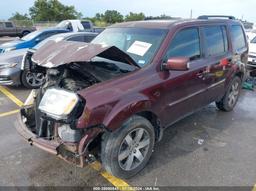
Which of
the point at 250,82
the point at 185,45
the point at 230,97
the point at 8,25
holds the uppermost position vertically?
the point at 185,45

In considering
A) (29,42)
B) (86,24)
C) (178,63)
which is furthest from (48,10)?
(178,63)

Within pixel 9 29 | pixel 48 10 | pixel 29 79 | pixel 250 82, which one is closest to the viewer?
pixel 29 79

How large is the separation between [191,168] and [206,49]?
6.27 feet

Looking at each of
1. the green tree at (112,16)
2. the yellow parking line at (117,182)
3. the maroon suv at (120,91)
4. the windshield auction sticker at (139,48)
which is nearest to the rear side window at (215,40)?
the maroon suv at (120,91)

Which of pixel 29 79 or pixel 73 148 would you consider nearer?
pixel 73 148

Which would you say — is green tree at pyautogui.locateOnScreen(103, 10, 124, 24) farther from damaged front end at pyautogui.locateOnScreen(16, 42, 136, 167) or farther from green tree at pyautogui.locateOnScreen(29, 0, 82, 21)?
damaged front end at pyautogui.locateOnScreen(16, 42, 136, 167)

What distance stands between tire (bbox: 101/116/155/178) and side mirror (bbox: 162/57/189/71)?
74 cm

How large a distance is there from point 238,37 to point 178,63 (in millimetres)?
2801

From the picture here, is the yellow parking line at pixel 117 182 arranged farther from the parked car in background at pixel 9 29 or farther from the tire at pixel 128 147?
the parked car in background at pixel 9 29

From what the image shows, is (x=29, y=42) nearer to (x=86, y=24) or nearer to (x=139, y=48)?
(x=86, y=24)

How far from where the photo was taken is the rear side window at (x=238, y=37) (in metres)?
4.81

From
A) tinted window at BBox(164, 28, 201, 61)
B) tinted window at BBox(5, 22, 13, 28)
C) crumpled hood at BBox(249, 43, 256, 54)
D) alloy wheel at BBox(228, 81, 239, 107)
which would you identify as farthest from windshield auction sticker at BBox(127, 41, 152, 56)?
tinted window at BBox(5, 22, 13, 28)

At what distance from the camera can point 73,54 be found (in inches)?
108

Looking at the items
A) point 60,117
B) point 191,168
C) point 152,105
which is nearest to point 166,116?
point 152,105
